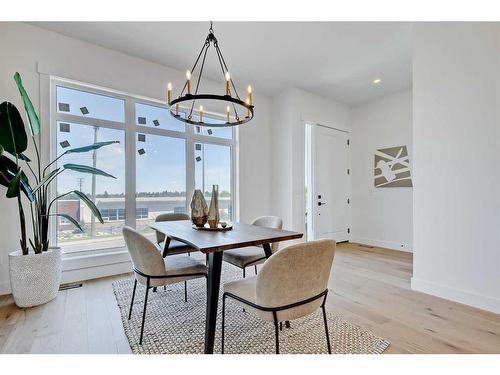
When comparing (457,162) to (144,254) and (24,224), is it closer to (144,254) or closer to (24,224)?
(144,254)

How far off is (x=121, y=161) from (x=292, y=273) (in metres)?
2.96

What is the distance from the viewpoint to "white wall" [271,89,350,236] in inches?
174

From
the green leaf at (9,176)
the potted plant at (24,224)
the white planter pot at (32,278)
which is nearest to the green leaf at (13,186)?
the potted plant at (24,224)

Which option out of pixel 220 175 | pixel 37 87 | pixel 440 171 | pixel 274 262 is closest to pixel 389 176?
pixel 440 171

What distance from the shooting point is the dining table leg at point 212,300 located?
1562 millimetres

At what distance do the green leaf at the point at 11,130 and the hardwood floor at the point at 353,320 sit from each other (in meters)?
1.48

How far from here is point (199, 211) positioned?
224 centimetres

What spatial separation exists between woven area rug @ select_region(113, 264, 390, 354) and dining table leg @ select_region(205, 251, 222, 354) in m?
0.17

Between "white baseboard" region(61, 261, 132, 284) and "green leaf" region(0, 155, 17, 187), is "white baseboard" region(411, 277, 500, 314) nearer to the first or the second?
"white baseboard" region(61, 261, 132, 284)

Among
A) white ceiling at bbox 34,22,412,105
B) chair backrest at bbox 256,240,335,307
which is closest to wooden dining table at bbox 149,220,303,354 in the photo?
chair backrest at bbox 256,240,335,307

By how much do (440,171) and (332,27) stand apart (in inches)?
75.2
